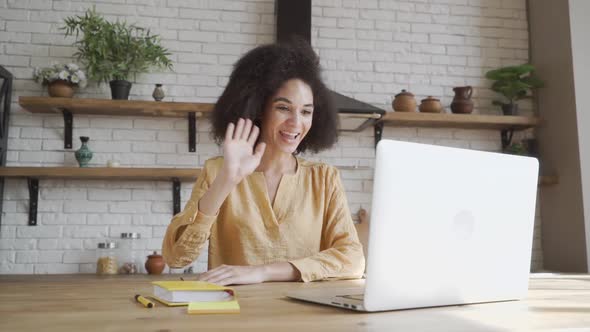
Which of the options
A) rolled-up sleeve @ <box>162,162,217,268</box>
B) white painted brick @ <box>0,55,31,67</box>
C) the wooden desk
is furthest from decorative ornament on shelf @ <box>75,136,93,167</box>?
the wooden desk

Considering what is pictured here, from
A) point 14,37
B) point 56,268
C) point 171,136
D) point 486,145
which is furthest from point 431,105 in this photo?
point 14,37

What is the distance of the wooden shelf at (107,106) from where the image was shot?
3182mm

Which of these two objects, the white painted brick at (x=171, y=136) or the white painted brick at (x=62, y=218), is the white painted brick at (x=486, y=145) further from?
the white painted brick at (x=62, y=218)

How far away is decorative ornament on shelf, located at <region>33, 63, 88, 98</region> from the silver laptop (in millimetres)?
2661

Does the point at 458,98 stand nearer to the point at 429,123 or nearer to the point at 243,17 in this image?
the point at 429,123

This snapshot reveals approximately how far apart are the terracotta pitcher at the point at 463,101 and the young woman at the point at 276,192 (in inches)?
67.0

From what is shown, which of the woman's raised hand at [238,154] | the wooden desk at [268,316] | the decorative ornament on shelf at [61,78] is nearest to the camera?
the wooden desk at [268,316]

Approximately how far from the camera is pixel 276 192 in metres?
2.00

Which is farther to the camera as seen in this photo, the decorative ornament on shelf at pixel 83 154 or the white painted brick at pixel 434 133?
the white painted brick at pixel 434 133

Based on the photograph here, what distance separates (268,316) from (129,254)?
8.76ft

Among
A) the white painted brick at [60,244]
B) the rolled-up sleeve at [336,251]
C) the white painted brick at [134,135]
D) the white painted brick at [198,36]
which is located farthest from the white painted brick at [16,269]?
the rolled-up sleeve at [336,251]

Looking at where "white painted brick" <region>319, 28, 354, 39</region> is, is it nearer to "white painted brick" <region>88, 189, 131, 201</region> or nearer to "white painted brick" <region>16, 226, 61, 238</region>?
"white painted brick" <region>88, 189, 131, 201</region>

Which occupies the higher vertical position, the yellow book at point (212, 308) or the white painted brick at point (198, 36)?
the white painted brick at point (198, 36)

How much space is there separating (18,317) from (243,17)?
3.09 meters
